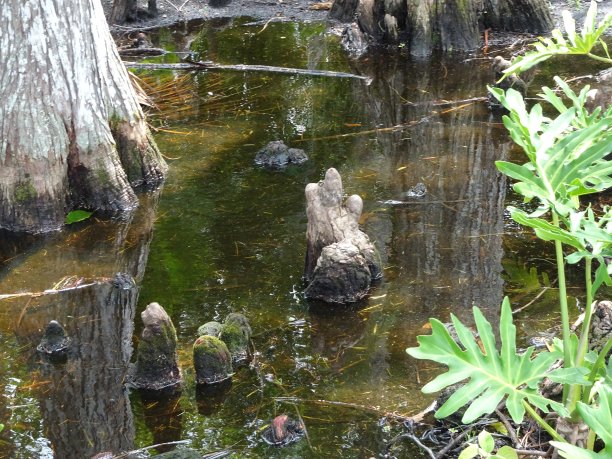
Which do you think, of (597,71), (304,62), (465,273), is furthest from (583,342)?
(304,62)

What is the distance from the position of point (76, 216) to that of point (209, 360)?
2764mm

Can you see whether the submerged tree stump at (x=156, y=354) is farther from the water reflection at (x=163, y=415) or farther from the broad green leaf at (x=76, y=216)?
the broad green leaf at (x=76, y=216)

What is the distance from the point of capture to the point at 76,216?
752cm

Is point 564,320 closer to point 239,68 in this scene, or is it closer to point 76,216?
point 76,216

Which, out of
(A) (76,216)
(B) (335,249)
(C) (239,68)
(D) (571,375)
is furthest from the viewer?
(C) (239,68)

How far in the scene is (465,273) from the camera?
643cm

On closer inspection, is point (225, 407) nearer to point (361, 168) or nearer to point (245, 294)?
point (245, 294)

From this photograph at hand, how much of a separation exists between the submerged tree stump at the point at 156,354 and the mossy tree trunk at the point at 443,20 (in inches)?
302

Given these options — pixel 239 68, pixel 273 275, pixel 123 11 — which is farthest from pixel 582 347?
pixel 123 11

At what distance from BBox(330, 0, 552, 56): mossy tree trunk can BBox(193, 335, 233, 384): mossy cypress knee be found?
7601 mm

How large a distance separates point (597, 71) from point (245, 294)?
630 centimetres

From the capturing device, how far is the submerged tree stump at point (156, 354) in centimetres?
517

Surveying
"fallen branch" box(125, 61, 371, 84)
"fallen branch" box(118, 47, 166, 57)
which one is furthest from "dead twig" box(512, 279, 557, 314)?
"fallen branch" box(118, 47, 166, 57)

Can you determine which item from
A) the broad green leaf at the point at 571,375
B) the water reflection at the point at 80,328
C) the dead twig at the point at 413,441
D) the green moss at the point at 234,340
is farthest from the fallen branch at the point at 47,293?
the broad green leaf at the point at 571,375
